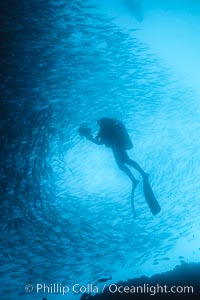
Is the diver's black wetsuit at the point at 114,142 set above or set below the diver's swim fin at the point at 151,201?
above

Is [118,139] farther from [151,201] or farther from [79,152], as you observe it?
[79,152]

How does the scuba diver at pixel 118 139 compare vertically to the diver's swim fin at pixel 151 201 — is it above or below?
above

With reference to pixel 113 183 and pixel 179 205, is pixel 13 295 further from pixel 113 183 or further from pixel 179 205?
pixel 179 205

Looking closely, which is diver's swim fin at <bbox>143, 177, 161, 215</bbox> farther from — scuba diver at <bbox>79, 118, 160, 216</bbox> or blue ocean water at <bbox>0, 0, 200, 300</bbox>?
blue ocean water at <bbox>0, 0, 200, 300</bbox>

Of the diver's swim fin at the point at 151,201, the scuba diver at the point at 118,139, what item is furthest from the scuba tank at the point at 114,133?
the diver's swim fin at the point at 151,201

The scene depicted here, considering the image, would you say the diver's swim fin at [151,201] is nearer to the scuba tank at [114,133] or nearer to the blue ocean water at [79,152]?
the scuba tank at [114,133]

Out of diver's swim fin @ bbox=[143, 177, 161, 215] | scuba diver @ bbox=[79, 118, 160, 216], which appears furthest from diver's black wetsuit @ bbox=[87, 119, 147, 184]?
diver's swim fin @ bbox=[143, 177, 161, 215]

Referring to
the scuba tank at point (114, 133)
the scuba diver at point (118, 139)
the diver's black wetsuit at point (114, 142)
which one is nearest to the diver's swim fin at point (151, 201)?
the scuba diver at point (118, 139)

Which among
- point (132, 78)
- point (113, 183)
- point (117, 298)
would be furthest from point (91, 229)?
point (132, 78)

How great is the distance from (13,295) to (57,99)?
16841 millimetres

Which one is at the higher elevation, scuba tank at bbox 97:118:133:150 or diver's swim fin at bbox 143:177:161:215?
scuba tank at bbox 97:118:133:150

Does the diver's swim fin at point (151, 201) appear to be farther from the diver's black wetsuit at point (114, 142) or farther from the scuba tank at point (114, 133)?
the scuba tank at point (114, 133)

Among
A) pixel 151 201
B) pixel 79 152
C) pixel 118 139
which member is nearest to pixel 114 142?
pixel 118 139

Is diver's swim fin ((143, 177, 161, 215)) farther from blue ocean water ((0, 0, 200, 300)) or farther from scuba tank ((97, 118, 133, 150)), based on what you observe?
blue ocean water ((0, 0, 200, 300))
